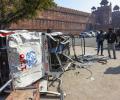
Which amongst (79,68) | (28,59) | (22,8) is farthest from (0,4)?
(28,59)

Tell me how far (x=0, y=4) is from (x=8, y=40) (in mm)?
12991

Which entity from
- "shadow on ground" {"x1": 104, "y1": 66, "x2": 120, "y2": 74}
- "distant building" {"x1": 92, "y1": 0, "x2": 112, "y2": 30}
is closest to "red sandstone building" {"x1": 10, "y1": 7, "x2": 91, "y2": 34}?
"distant building" {"x1": 92, "y1": 0, "x2": 112, "y2": 30}

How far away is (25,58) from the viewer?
364 inches

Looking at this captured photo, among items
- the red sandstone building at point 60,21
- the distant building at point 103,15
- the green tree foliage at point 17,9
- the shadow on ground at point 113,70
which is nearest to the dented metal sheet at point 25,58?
the shadow on ground at point 113,70

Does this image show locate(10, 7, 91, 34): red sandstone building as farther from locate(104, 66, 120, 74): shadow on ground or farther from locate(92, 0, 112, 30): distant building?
locate(104, 66, 120, 74): shadow on ground

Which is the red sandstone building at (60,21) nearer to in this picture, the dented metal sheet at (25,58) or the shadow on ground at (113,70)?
the shadow on ground at (113,70)

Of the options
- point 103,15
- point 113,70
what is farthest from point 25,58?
point 103,15

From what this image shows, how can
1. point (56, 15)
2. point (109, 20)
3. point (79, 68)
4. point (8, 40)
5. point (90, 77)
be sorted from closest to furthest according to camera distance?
point (8, 40)
point (90, 77)
point (79, 68)
point (56, 15)
point (109, 20)

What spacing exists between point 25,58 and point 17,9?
1253 centimetres

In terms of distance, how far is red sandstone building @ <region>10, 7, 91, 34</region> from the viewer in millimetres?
61531

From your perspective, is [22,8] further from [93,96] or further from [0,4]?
[93,96]

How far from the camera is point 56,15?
Result: 76.0 m

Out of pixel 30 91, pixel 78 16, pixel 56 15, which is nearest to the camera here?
pixel 30 91

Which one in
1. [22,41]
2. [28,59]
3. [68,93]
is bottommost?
[68,93]
